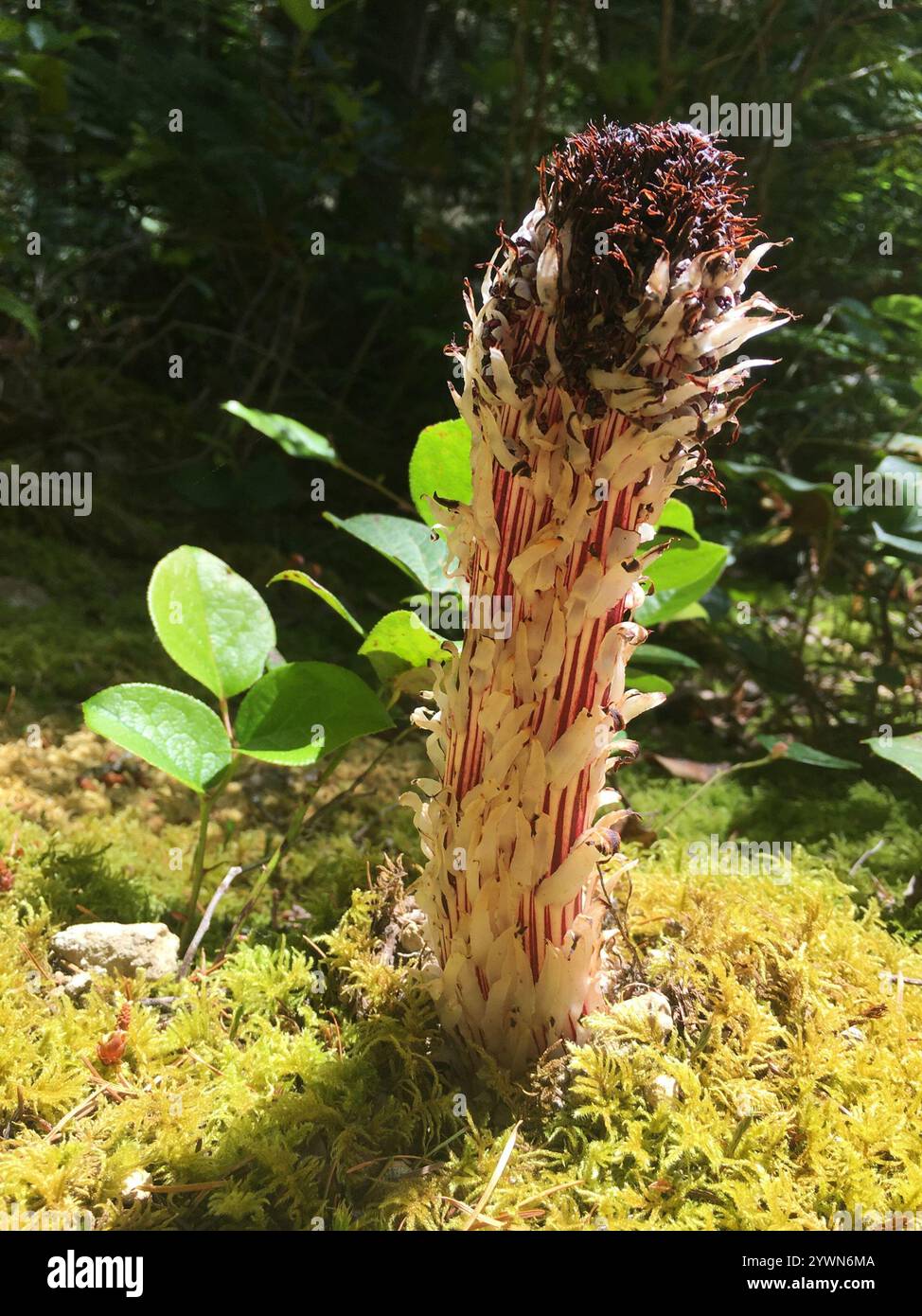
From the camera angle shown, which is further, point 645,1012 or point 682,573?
point 682,573

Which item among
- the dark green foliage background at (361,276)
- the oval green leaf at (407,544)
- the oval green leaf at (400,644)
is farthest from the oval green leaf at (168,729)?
the dark green foliage background at (361,276)

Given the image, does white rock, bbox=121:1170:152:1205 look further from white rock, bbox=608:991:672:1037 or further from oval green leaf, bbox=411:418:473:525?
oval green leaf, bbox=411:418:473:525

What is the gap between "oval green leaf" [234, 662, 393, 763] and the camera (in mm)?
1210

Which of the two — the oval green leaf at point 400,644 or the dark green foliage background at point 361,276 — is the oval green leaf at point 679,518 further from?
the dark green foliage background at point 361,276

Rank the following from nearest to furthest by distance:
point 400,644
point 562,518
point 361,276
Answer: point 562,518 < point 400,644 < point 361,276

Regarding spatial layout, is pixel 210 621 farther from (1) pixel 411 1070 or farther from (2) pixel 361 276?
(2) pixel 361 276

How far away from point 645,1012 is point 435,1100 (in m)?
0.27

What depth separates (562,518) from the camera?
2.99 feet

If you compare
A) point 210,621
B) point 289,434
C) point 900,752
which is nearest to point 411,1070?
point 210,621

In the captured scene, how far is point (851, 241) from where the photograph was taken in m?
3.16

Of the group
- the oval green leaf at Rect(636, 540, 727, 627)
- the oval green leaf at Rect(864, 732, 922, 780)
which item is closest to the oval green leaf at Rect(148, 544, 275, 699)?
the oval green leaf at Rect(636, 540, 727, 627)
